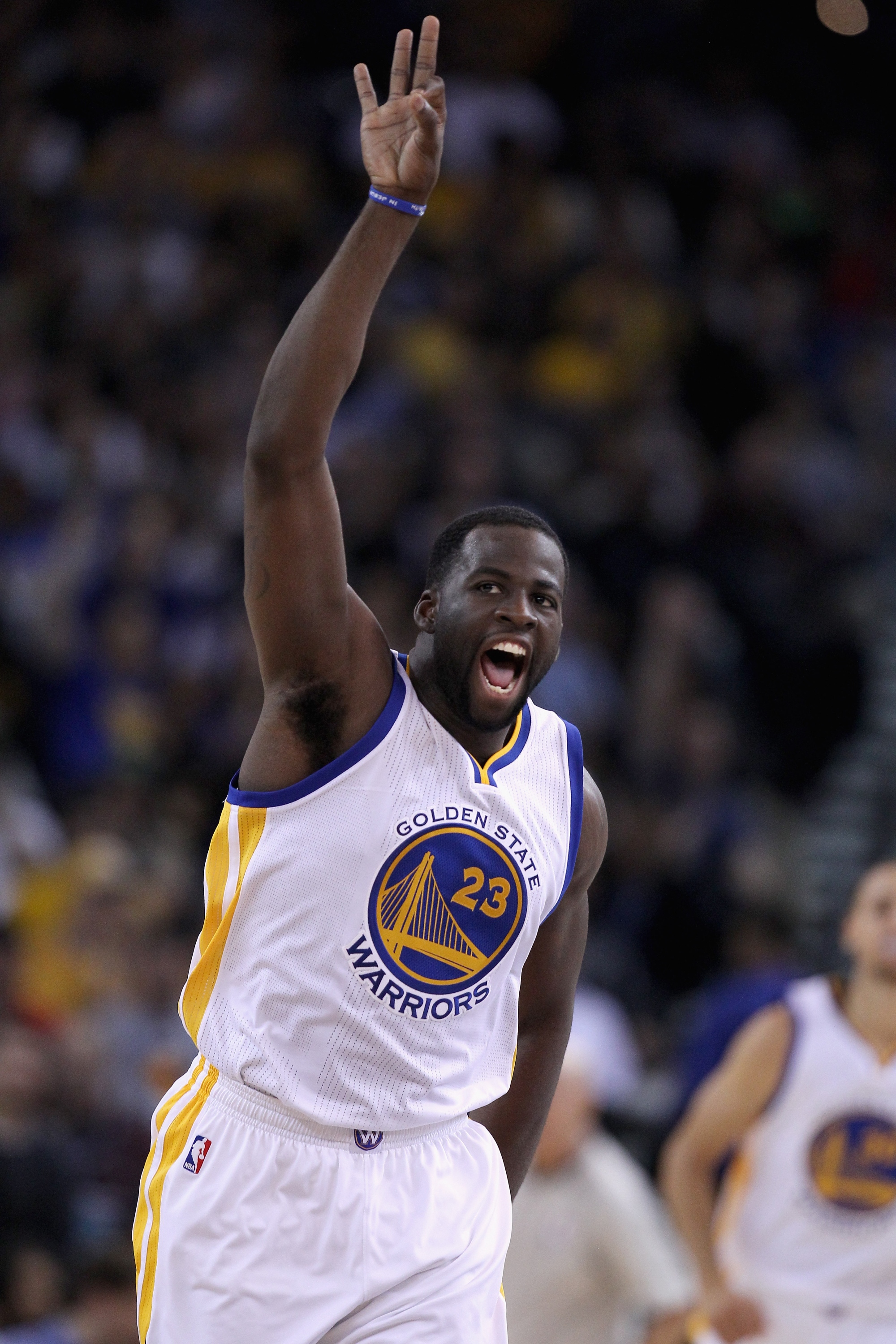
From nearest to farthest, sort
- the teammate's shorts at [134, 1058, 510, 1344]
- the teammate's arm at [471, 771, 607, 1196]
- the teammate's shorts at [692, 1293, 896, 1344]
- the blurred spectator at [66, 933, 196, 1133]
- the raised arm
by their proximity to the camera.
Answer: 1. the raised arm
2. the teammate's shorts at [134, 1058, 510, 1344]
3. the teammate's arm at [471, 771, 607, 1196]
4. the teammate's shorts at [692, 1293, 896, 1344]
5. the blurred spectator at [66, 933, 196, 1133]

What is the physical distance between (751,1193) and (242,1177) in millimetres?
2425

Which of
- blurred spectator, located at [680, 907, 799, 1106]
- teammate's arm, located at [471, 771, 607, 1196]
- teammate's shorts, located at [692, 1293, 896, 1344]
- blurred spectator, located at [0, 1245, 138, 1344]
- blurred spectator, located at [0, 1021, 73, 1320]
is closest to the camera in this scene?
teammate's arm, located at [471, 771, 607, 1196]

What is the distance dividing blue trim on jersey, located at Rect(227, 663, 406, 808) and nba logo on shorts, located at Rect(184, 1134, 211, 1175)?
603 mm

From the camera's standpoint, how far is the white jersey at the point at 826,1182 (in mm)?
4910

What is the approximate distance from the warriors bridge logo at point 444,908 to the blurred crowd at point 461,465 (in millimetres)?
3484

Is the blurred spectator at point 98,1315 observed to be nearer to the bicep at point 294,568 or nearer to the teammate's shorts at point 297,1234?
the teammate's shorts at point 297,1234

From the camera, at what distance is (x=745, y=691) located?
1020 centimetres

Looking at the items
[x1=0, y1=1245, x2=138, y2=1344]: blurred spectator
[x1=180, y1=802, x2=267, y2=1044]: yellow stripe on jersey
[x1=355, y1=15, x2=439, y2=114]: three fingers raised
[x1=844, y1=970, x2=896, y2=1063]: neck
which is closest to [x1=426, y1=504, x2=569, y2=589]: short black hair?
[x1=180, y1=802, x2=267, y2=1044]: yellow stripe on jersey

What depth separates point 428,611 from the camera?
3309 mm

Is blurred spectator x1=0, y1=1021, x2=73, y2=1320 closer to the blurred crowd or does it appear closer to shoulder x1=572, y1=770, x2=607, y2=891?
the blurred crowd

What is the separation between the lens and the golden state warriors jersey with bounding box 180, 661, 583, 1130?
304 centimetres

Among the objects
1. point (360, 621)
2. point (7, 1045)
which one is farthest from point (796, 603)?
point (360, 621)

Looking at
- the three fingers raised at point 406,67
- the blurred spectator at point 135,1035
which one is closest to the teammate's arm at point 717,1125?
the blurred spectator at point 135,1035

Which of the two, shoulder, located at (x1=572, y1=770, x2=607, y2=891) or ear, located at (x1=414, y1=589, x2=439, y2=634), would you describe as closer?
ear, located at (x1=414, y1=589, x2=439, y2=634)
